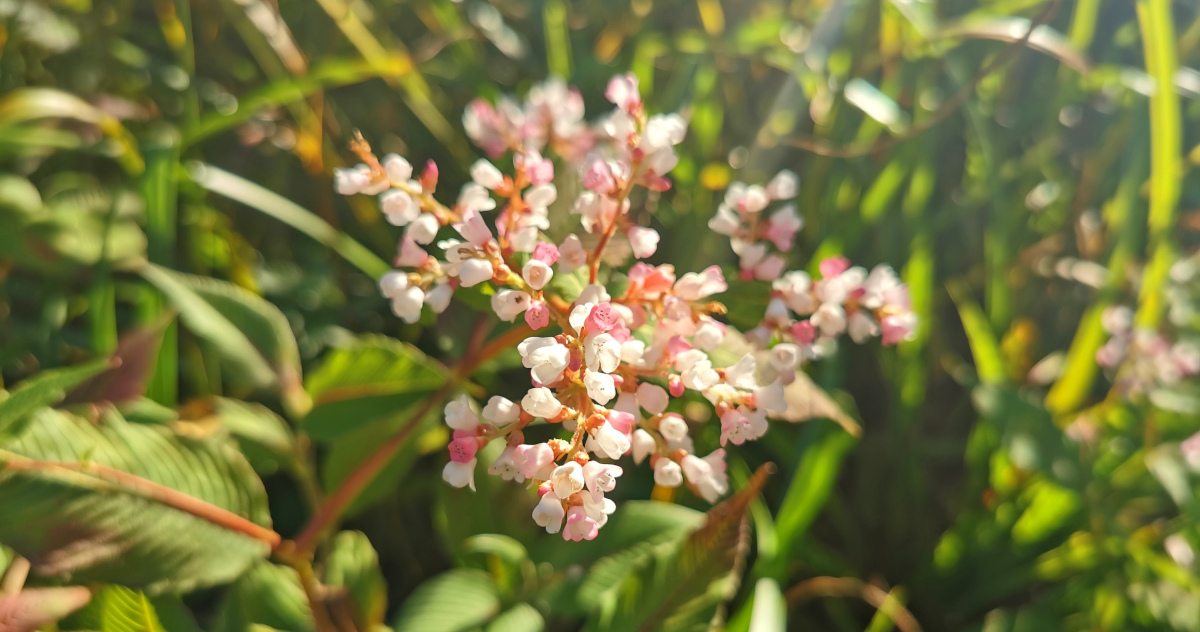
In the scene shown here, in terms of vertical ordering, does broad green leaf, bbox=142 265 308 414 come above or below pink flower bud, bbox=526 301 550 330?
below

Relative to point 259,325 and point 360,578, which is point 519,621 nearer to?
point 360,578

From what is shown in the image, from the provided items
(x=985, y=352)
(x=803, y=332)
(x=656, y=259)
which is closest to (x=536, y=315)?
(x=803, y=332)

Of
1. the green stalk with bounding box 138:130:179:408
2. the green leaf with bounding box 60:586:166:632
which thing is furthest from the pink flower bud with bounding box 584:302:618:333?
the green stalk with bounding box 138:130:179:408

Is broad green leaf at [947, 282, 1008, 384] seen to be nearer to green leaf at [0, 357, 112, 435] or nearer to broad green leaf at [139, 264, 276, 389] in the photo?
broad green leaf at [139, 264, 276, 389]

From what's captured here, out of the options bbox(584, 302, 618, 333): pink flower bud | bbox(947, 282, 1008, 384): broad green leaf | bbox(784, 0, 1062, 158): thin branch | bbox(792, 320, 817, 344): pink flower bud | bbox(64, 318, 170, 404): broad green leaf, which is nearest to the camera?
bbox(584, 302, 618, 333): pink flower bud

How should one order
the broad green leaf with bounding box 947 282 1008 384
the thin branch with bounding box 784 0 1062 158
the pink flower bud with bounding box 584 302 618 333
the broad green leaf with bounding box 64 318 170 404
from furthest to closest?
the broad green leaf with bounding box 947 282 1008 384
the thin branch with bounding box 784 0 1062 158
the broad green leaf with bounding box 64 318 170 404
the pink flower bud with bounding box 584 302 618 333

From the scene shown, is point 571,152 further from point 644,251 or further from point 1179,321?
point 1179,321

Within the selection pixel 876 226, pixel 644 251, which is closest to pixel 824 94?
pixel 876 226

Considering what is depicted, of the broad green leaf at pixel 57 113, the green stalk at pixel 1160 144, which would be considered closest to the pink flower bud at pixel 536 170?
the broad green leaf at pixel 57 113
